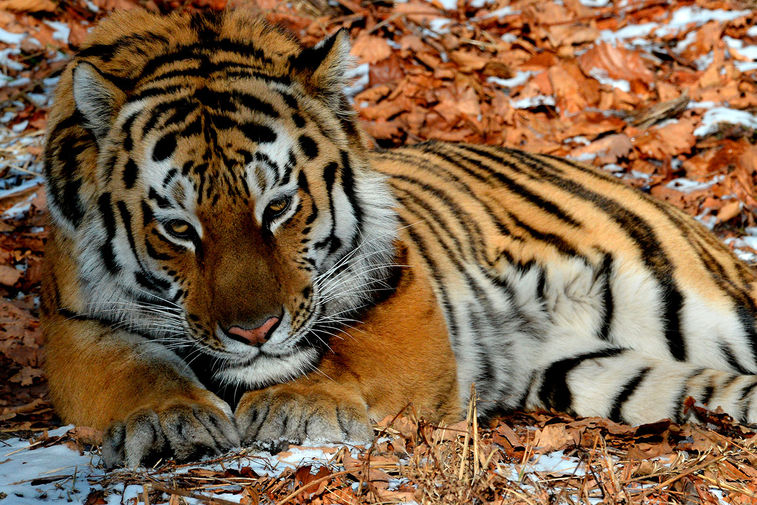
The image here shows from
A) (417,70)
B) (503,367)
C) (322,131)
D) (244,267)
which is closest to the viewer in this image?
(244,267)

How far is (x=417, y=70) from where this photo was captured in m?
5.84

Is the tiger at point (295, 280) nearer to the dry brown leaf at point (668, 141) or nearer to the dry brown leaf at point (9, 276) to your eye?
the dry brown leaf at point (9, 276)

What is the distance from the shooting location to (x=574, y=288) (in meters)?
3.24

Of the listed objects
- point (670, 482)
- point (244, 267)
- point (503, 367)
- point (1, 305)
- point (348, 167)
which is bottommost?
point (1, 305)

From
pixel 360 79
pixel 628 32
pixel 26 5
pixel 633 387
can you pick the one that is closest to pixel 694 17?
pixel 628 32

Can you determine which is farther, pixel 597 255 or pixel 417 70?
pixel 417 70

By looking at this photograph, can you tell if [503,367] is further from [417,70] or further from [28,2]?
[28,2]

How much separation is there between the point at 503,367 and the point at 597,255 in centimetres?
59

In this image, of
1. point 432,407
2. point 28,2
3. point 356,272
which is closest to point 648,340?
point 432,407

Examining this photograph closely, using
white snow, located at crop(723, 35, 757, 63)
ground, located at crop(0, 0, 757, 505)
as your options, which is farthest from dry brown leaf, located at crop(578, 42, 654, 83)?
white snow, located at crop(723, 35, 757, 63)

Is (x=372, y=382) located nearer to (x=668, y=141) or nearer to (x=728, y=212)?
(x=728, y=212)

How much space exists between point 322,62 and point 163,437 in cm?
117

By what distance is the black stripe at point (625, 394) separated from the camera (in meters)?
2.97

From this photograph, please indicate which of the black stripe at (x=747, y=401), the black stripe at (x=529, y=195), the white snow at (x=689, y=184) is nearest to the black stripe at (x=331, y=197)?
the black stripe at (x=529, y=195)
